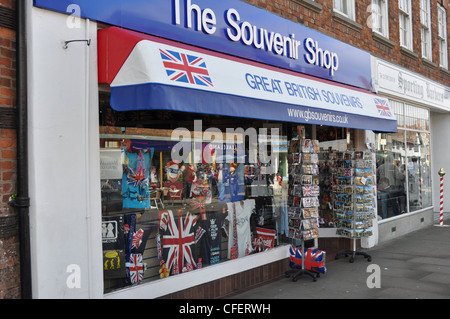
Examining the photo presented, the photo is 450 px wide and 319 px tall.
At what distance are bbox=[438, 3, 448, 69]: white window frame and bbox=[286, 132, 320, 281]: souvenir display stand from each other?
31.7 feet

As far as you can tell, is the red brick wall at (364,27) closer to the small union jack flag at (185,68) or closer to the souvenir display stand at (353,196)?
the small union jack flag at (185,68)

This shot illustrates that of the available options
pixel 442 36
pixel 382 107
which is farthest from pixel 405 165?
pixel 442 36

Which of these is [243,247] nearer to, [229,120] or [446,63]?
[229,120]

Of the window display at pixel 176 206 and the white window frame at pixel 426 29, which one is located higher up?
the white window frame at pixel 426 29

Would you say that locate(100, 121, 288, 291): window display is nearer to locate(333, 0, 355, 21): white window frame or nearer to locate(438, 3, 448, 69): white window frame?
locate(333, 0, 355, 21): white window frame

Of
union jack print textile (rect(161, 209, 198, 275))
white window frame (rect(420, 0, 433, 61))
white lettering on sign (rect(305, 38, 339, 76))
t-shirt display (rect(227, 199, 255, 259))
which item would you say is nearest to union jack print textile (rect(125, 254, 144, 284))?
union jack print textile (rect(161, 209, 198, 275))

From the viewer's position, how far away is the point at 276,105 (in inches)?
217

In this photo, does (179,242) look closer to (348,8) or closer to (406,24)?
(348,8)

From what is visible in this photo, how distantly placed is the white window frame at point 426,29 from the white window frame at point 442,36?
1170 millimetres

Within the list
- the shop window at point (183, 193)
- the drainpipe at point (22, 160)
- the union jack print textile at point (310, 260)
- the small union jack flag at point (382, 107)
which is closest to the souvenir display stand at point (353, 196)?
the small union jack flag at point (382, 107)

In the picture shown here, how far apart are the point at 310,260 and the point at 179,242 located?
2189 millimetres

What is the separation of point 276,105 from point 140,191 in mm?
2008

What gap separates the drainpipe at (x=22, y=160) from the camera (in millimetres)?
3768

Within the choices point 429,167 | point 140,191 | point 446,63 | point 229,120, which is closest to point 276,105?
point 229,120
